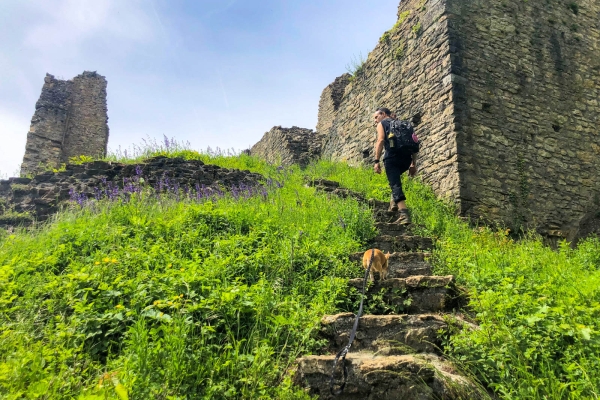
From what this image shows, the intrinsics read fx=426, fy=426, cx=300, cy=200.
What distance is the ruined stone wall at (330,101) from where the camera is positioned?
15086mm

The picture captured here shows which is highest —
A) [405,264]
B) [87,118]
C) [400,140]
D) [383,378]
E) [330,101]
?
[87,118]

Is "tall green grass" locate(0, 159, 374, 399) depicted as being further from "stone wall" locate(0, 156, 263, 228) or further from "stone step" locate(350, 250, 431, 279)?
"stone wall" locate(0, 156, 263, 228)

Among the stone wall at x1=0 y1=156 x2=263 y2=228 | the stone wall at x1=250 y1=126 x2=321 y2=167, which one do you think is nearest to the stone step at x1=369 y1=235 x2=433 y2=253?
the stone wall at x1=0 y1=156 x2=263 y2=228

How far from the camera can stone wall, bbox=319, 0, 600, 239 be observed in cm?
777

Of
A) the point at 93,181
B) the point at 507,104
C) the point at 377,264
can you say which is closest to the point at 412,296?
the point at 377,264

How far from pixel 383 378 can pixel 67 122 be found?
17.5 metres

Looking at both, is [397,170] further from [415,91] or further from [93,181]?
[93,181]

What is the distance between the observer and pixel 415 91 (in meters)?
9.19

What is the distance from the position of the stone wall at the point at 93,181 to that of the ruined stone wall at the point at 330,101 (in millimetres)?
6721

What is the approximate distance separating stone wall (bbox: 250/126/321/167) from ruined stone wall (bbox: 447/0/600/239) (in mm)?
5848

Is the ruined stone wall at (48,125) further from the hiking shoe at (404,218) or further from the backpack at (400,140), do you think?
the hiking shoe at (404,218)

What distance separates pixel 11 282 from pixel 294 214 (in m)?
3.39

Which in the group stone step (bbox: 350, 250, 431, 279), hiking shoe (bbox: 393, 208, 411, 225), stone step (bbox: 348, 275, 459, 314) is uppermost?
hiking shoe (bbox: 393, 208, 411, 225)

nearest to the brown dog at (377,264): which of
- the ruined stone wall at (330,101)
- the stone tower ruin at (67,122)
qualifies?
the ruined stone wall at (330,101)
